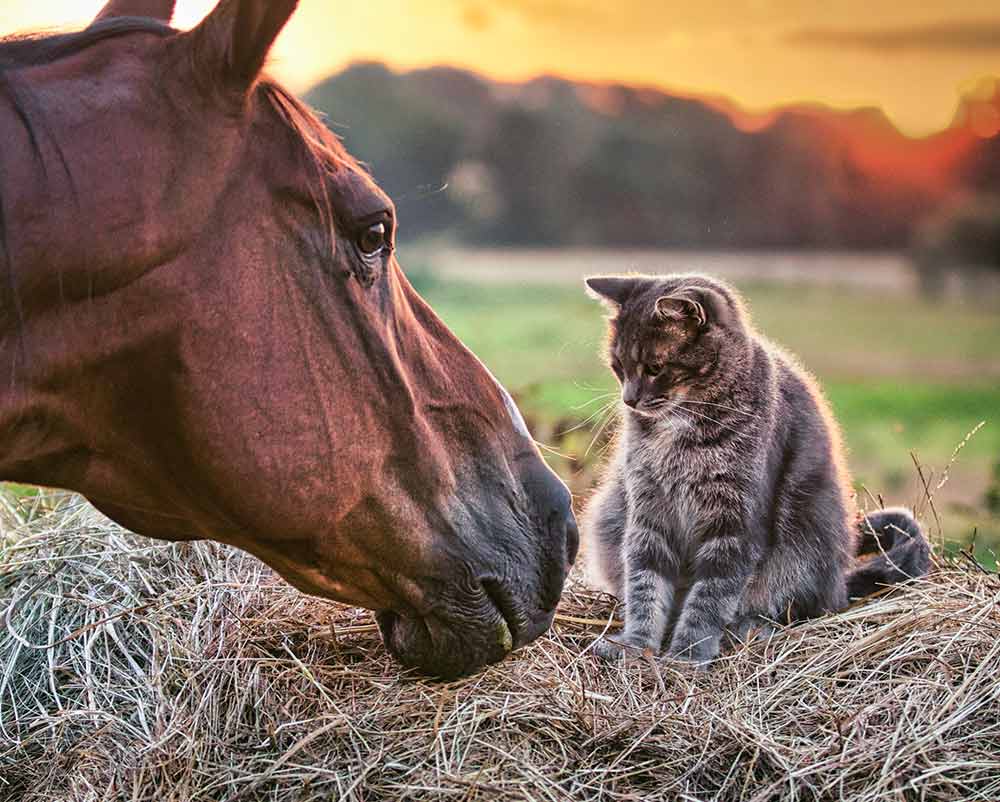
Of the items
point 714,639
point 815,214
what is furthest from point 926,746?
point 815,214

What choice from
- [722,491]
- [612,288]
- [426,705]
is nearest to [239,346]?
[426,705]

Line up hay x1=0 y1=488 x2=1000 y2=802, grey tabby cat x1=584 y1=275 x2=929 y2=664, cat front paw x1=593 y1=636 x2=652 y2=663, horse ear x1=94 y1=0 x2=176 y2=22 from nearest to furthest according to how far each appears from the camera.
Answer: horse ear x1=94 y1=0 x2=176 y2=22 → hay x1=0 y1=488 x2=1000 y2=802 → cat front paw x1=593 y1=636 x2=652 y2=663 → grey tabby cat x1=584 y1=275 x2=929 y2=664

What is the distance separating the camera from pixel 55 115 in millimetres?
1829

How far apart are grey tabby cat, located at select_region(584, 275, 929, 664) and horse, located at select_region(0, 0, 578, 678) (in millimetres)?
1350

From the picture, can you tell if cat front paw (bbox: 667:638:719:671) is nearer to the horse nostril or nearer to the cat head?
the cat head

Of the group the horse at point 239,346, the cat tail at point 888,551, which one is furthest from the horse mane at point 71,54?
the cat tail at point 888,551

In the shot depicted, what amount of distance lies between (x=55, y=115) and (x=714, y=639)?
8.23 ft

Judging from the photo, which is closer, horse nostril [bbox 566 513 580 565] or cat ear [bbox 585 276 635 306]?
horse nostril [bbox 566 513 580 565]

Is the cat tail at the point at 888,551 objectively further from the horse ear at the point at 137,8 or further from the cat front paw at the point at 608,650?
the horse ear at the point at 137,8

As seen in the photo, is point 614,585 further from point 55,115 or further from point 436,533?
point 55,115

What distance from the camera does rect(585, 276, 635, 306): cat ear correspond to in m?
4.06

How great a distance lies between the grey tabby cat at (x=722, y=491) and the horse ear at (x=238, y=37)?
202cm

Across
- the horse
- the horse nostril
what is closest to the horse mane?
the horse

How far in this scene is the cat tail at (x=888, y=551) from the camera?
3.81 meters
